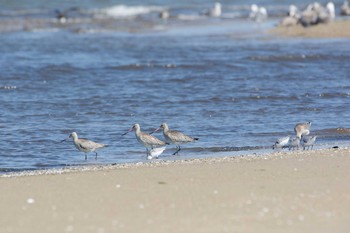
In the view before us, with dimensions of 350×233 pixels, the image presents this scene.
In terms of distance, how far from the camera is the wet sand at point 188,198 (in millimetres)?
8117

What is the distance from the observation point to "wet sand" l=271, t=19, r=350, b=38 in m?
28.9

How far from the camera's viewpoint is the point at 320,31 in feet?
97.4

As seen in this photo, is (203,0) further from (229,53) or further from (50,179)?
(50,179)

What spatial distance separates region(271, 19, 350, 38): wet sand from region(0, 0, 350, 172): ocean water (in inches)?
27.9

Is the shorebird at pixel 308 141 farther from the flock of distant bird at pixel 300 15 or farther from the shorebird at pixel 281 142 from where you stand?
the flock of distant bird at pixel 300 15

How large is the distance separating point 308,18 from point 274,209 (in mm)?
23542

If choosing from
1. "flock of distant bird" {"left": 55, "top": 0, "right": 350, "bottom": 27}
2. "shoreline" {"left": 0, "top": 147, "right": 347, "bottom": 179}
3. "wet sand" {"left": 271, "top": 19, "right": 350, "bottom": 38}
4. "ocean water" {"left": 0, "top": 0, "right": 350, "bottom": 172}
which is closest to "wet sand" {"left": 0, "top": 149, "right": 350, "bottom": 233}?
"shoreline" {"left": 0, "top": 147, "right": 347, "bottom": 179}

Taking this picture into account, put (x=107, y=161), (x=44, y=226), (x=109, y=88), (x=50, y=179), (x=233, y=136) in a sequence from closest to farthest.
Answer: (x=44, y=226)
(x=50, y=179)
(x=107, y=161)
(x=233, y=136)
(x=109, y=88)

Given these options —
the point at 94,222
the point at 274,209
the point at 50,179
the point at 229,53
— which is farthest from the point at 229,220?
the point at 229,53

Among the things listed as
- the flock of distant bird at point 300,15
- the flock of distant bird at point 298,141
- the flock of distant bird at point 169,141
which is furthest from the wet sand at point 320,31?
the flock of distant bird at point 169,141

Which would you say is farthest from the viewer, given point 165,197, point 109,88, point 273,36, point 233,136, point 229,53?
point 273,36

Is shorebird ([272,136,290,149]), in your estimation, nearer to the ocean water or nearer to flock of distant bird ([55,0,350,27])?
the ocean water

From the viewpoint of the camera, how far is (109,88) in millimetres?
19781

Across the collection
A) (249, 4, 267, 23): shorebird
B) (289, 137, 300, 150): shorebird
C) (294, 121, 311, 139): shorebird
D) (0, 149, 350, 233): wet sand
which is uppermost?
(0, 149, 350, 233): wet sand
